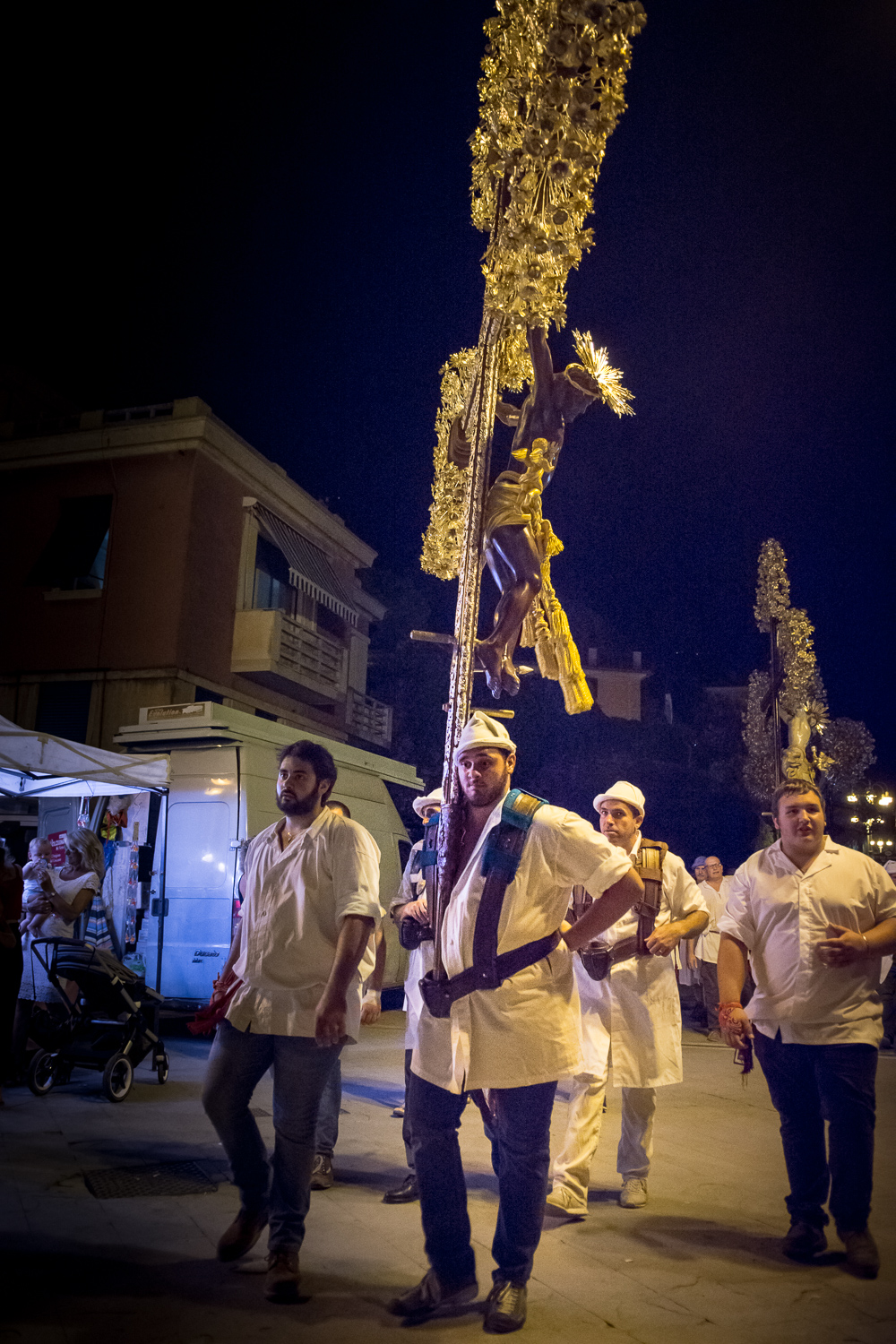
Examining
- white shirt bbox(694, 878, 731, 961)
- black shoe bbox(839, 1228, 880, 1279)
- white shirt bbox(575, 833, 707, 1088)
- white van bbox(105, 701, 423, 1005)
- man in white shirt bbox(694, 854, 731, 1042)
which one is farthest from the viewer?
man in white shirt bbox(694, 854, 731, 1042)

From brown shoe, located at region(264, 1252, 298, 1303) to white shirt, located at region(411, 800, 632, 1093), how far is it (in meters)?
0.80

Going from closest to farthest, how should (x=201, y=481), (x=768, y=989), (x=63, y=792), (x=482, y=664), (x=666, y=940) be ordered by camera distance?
(x=768, y=989), (x=666, y=940), (x=482, y=664), (x=63, y=792), (x=201, y=481)

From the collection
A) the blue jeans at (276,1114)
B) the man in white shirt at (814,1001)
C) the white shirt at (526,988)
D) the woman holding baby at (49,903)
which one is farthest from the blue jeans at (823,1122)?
the woman holding baby at (49,903)

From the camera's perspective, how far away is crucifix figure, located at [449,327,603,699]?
646 cm

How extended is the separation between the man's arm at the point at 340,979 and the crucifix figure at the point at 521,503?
321 centimetres

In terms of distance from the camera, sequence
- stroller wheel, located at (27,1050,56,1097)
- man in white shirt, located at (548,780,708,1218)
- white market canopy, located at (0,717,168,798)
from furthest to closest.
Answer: white market canopy, located at (0,717,168,798) < stroller wheel, located at (27,1050,56,1097) < man in white shirt, located at (548,780,708,1218)

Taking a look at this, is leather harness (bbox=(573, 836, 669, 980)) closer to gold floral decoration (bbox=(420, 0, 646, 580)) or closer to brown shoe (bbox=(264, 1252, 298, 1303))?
brown shoe (bbox=(264, 1252, 298, 1303))

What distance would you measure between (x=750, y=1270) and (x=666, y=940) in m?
1.50

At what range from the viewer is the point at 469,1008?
3316 millimetres

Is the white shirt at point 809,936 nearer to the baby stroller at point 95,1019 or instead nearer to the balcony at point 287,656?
the baby stroller at point 95,1019

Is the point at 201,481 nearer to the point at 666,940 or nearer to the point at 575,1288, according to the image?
the point at 666,940

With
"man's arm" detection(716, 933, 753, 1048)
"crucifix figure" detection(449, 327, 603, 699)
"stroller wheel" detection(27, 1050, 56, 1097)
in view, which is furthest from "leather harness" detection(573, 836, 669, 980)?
"stroller wheel" detection(27, 1050, 56, 1097)

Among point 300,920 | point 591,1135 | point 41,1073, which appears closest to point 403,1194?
point 591,1135

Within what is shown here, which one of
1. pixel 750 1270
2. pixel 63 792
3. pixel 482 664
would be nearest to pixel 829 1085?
pixel 750 1270
